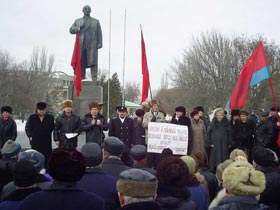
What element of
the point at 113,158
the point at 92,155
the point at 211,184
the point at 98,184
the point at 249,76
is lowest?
the point at 211,184

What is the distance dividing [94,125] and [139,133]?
1204 millimetres

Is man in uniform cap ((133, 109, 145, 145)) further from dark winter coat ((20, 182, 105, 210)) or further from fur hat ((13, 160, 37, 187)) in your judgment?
dark winter coat ((20, 182, 105, 210))

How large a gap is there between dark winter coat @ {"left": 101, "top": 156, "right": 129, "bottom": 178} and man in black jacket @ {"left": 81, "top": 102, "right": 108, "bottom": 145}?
15.4 ft

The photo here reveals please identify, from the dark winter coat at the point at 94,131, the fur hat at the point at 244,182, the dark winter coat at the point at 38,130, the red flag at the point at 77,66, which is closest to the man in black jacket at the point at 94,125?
the dark winter coat at the point at 94,131

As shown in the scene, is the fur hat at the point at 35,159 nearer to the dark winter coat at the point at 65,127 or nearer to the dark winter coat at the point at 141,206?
the dark winter coat at the point at 141,206

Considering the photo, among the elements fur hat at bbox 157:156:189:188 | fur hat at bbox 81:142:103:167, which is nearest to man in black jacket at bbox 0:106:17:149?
fur hat at bbox 81:142:103:167

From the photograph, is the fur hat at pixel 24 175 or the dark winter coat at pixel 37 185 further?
the dark winter coat at pixel 37 185

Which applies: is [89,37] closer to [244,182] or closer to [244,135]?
[244,135]

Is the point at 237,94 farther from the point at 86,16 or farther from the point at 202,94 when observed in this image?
the point at 202,94

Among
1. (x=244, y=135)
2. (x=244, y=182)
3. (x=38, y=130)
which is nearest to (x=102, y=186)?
(x=244, y=182)

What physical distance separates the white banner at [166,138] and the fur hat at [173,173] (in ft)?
17.5

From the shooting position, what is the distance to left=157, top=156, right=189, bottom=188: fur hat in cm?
355

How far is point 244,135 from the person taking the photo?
10617 mm

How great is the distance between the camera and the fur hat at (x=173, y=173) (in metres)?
3.55
